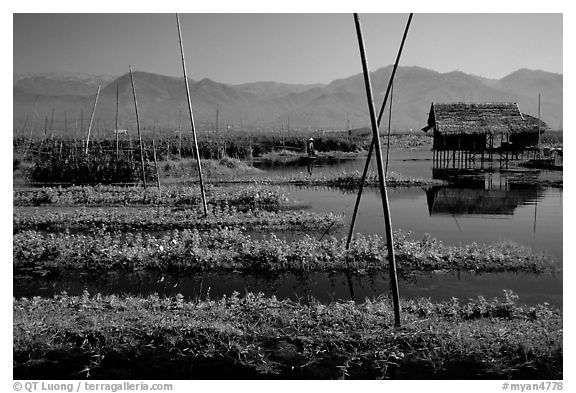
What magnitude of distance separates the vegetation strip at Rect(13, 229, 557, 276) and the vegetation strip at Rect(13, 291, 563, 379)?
91.8 inches

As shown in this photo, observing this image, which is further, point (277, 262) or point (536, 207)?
point (536, 207)

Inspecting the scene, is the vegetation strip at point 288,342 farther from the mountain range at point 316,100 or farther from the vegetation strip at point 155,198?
the mountain range at point 316,100

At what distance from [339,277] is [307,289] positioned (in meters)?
0.82

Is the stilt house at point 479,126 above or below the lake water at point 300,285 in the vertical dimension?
above

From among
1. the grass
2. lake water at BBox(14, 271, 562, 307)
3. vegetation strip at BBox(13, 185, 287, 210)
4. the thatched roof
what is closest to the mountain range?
the thatched roof

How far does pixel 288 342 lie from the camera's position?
20.3 feet

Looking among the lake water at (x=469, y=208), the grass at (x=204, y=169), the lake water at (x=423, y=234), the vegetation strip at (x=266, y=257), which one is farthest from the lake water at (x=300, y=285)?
the grass at (x=204, y=169)

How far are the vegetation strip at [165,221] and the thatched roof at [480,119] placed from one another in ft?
60.5

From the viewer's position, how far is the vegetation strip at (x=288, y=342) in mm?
5652

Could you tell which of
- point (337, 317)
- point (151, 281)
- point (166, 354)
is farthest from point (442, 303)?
point (151, 281)

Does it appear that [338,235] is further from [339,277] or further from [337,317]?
[337,317]

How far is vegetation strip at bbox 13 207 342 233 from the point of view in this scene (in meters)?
13.3

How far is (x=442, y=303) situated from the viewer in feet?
24.8

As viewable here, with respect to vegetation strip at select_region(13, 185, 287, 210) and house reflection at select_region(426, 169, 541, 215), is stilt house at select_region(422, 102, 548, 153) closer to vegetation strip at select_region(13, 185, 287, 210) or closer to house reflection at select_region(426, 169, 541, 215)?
house reflection at select_region(426, 169, 541, 215)
